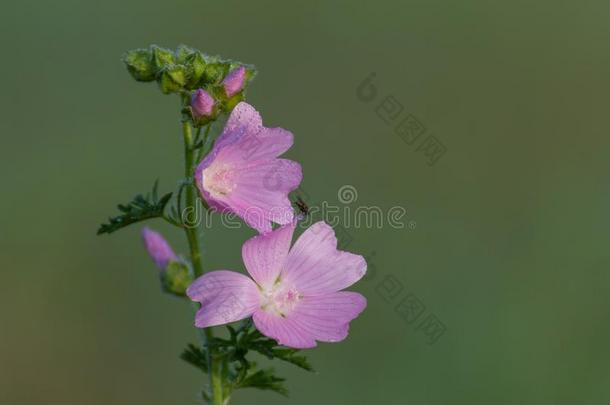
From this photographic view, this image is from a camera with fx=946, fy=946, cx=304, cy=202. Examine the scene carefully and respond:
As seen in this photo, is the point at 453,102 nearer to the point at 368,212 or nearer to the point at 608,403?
the point at 368,212

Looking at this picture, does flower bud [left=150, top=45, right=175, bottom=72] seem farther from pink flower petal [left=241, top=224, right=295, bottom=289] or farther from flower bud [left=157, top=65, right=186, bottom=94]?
pink flower petal [left=241, top=224, right=295, bottom=289]

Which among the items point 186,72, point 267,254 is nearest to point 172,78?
point 186,72

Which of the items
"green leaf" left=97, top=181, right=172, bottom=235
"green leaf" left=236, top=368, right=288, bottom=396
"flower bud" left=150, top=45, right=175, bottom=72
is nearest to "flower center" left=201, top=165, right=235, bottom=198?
"green leaf" left=97, top=181, right=172, bottom=235

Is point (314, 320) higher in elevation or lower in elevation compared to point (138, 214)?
lower

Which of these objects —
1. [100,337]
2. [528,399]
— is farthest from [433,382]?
[100,337]

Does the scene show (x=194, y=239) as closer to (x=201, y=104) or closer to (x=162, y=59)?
(x=201, y=104)

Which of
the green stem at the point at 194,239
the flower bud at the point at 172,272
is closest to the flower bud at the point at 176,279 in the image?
the flower bud at the point at 172,272

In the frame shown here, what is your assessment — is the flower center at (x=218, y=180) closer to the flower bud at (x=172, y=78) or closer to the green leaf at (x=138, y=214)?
the green leaf at (x=138, y=214)
